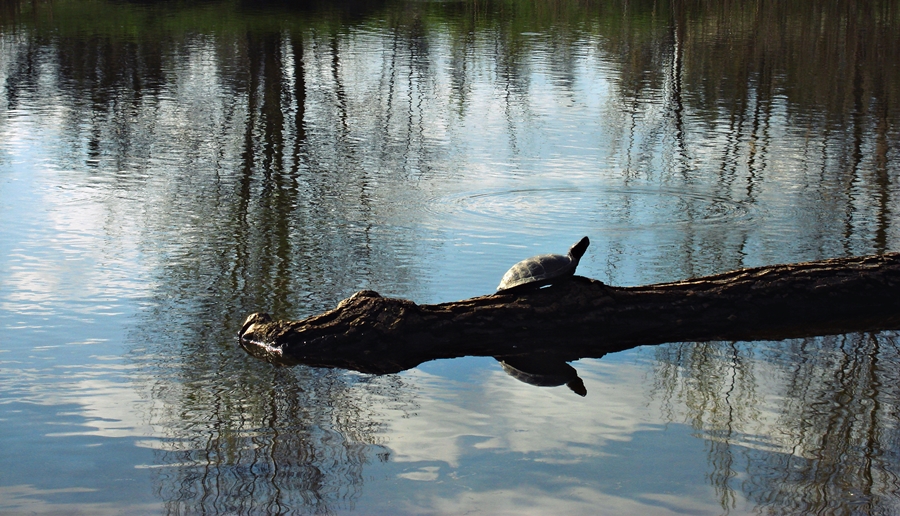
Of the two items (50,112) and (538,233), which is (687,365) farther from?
(50,112)

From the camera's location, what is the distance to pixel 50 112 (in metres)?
19.4

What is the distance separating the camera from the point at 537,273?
838 cm

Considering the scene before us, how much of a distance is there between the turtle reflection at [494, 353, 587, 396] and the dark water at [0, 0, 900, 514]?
135 millimetres

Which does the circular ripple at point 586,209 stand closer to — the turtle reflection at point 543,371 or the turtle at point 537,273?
the turtle at point 537,273

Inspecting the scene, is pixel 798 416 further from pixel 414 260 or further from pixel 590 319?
pixel 414 260

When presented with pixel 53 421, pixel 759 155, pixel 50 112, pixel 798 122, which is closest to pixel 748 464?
pixel 53 421

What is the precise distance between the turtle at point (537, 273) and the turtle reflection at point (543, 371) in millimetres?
559

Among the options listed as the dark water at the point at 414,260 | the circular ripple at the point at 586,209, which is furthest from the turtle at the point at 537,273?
the circular ripple at the point at 586,209

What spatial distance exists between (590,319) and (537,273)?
566mm

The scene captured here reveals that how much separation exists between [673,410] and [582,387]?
0.69m

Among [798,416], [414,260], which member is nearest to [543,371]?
[798,416]

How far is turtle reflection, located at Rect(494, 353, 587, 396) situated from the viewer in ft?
25.0

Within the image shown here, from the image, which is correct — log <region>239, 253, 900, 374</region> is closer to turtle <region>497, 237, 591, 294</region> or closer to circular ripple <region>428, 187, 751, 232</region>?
turtle <region>497, 237, 591, 294</region>

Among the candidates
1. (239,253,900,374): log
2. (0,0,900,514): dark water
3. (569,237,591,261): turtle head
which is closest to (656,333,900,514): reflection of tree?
(0,0,900,514): dark water
